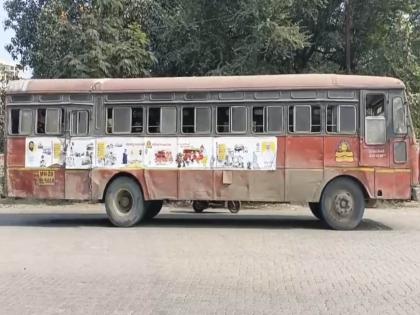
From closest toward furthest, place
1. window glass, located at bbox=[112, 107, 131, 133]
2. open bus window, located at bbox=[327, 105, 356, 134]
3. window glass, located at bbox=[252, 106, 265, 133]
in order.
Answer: open bus window, located at bbox=[327, 105, 356, 134] → window glass, located at bbox=[252, 106, 265, 133] → window glass, located at bbox=[112, 107, 131, 133]

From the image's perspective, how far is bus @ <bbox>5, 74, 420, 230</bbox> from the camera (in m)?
14.5

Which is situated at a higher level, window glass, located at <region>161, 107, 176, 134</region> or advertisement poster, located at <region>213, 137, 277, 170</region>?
window glass, located at <region>161, 107, 176, 134</region>

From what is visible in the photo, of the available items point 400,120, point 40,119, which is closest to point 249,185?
point 400,120

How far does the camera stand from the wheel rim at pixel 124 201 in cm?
1545

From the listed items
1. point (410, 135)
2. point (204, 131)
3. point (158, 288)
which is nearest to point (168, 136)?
point (204, 131)

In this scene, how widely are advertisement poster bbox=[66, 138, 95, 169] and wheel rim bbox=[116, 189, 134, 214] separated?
98 cm

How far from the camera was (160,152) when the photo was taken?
15242mm

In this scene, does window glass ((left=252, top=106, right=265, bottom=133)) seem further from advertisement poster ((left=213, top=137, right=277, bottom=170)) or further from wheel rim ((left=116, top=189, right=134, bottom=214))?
wheel rim ((left=116, top=189, right=134, bottom=214))

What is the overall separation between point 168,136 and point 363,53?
9.69 metres

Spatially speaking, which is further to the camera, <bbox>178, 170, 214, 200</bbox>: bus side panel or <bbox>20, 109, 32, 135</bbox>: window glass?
<bbox>20, 109, 32, 135</bbox>: window glass

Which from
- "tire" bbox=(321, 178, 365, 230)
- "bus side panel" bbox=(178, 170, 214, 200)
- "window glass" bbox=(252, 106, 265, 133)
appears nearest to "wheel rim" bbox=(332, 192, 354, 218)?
"tire" bbox=(321, 178, 365, 230)

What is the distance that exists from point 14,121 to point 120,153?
284 cm

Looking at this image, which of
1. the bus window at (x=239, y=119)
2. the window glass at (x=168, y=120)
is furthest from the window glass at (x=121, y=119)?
the bus window at (x=239, y=119)

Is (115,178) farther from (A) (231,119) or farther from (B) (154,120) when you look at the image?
(A) (231,119)
